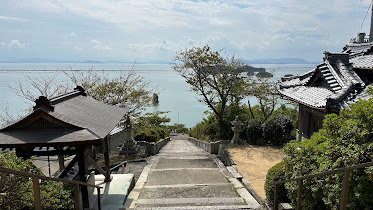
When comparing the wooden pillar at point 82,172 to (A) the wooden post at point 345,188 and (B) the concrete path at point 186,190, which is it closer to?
(B) the concrete path at point 186,190

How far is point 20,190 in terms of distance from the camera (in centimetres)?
438

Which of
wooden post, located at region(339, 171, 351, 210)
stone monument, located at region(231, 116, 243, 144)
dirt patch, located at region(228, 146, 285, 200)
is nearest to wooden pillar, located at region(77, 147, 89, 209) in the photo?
dirt patch, located at region(228, 146, 285, 200)

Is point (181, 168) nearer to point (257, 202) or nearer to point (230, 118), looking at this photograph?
point (257, 202)

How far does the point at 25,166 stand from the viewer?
4.76 metres

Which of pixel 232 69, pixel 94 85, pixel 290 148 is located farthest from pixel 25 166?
pixel 232 69

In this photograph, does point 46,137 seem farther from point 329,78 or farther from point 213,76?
point 213,76

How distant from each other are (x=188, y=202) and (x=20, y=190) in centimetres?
455

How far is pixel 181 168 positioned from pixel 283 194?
18.0ft

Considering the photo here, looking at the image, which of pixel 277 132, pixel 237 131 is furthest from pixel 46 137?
pixel 277 132

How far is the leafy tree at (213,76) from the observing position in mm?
18359

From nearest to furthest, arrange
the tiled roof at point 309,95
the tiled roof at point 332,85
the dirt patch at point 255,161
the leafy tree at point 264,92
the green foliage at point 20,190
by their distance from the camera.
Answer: the green foliage at point 20,190
the tiled roof at point 332,85
the tiled roof at point 309,95
the dirt patch at point 255,161
the leafy tree at point 264,92

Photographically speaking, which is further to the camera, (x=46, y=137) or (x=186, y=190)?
(x=186, y=190)

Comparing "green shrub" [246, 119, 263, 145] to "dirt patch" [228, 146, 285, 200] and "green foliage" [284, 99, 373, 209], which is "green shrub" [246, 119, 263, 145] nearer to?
"dirt patch" [228, 146, 285, 200]

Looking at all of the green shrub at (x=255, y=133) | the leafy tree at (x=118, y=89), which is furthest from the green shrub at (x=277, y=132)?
the leafy tree at (x=118, y=89)
